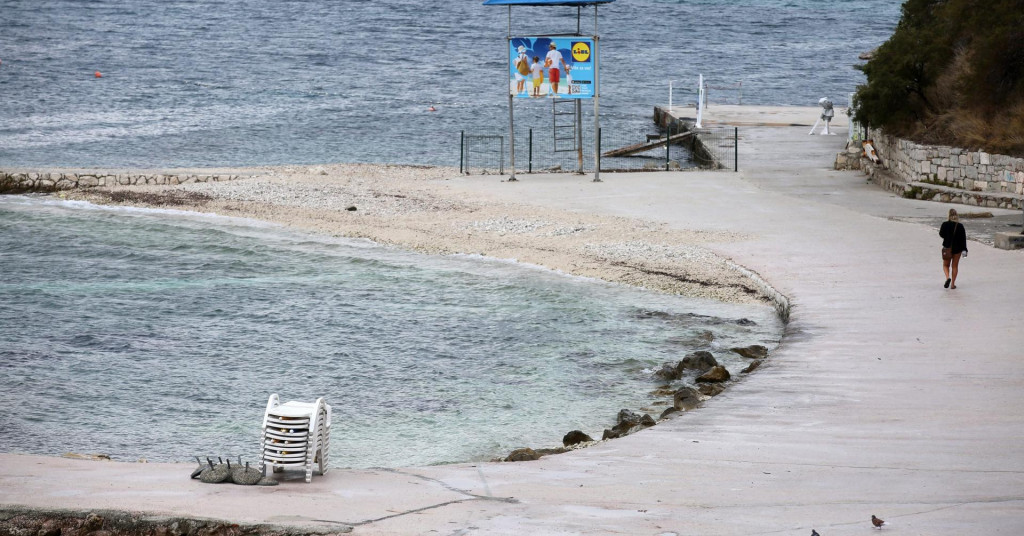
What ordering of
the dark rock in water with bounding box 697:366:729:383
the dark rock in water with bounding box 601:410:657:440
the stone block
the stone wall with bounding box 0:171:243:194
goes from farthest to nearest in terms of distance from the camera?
1. the stone wall with bounding box 0:171:243:194
2. the stone block
3. the dark rock in water with bounding box 697:366:729:383
4. the dark rock in water with bounding box 601:410:657:440

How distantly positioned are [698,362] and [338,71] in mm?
61683

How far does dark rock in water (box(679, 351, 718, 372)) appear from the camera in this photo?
14.9m

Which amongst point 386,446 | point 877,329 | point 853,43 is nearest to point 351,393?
point 386,446

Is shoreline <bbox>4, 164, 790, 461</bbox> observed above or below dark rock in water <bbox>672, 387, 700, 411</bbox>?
above

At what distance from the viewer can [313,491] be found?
8766 millimetres

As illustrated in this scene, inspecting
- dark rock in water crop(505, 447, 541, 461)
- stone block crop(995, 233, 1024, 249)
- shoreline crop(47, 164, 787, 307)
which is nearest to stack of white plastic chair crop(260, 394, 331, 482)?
dark rock in water crop(505, 447, 541, 461)

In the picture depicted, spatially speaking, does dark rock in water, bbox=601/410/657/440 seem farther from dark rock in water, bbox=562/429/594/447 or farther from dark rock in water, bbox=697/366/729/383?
dark rock in water, bbox=697/366/729/383

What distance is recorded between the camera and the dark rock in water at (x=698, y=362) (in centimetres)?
1494

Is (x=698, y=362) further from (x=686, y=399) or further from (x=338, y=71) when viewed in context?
(x=338, y=71)

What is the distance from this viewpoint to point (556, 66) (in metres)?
29.2

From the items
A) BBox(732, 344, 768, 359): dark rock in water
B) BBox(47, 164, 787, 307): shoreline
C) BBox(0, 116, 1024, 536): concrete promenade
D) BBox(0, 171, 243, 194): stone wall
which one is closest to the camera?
BBox(0, 116, 1024, 536): concrete promenade

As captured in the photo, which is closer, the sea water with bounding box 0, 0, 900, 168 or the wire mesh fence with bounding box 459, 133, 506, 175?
the wire mesh fence with bounding box 459, 133, 506, 175

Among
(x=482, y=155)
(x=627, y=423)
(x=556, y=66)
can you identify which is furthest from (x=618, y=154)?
(x=627, y=423)

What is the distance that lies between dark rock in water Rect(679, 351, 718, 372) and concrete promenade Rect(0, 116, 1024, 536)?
44.1 inches
